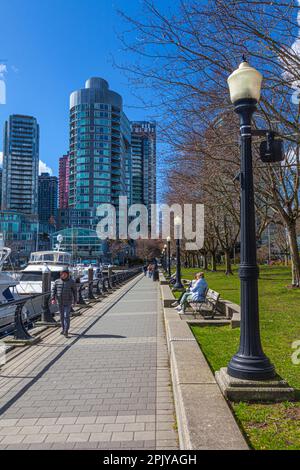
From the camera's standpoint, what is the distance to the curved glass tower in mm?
144500

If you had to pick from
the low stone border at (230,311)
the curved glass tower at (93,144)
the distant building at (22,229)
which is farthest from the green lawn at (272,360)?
the curved glass tower at (93,144)

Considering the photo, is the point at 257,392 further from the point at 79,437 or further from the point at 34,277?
the point at 34,277

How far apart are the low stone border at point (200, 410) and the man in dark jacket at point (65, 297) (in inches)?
170

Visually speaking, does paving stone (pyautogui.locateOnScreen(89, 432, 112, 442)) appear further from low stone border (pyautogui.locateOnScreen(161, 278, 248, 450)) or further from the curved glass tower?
the curved glass tower

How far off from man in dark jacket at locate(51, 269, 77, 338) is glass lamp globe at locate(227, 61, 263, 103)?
6.96 metres

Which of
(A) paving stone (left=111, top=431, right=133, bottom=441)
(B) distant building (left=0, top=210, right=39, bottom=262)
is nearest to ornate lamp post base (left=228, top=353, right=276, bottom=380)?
(A) paving stone (left=111, top=431, right=133, bottom=441)

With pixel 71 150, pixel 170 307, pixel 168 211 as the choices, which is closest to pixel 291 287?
pixel 170 307

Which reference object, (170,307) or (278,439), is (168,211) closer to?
(170,307)

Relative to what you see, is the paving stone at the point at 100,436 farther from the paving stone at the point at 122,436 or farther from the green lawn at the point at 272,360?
the green lawn at the point at 272,360

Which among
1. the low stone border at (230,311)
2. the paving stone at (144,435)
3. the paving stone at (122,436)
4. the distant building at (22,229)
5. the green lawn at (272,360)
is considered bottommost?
the paving stone at (144,435)

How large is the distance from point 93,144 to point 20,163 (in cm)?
2847

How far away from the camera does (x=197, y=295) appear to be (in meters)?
12.2

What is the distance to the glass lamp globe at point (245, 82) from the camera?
5543 mm

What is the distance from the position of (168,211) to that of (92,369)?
28.6 metres
